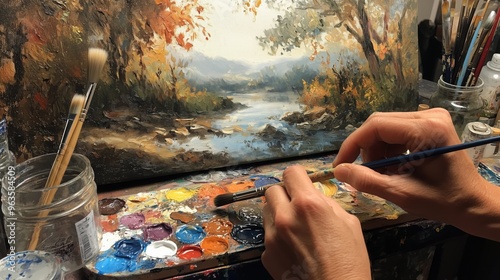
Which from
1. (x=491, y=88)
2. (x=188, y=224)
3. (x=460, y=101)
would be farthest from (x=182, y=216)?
(x=491, y=88)

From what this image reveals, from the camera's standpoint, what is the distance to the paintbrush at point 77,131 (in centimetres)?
59

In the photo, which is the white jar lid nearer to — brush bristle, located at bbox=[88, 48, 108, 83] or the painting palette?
the painting palette

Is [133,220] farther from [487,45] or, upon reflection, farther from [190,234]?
[487,45]

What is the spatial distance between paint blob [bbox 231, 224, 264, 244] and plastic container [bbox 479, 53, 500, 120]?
2.26ft

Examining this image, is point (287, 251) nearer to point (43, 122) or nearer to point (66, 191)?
point (66, 191)

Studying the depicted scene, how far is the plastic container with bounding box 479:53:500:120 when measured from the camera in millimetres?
1038

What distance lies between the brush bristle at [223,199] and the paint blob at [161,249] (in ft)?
0.35

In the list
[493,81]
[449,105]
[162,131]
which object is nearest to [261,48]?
[162,131]

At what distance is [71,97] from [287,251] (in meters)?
0.43

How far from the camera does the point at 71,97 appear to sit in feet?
2.35

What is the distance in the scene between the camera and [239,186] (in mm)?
810

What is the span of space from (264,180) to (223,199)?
13 centimetres

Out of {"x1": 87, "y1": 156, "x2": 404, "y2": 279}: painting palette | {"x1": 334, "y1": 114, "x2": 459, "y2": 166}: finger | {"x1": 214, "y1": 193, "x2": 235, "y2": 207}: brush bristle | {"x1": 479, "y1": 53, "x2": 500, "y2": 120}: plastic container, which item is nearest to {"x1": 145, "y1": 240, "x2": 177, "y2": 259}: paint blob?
{"x1": 87, "y1": 156, "x2": 404, "y2": 279}: painting palette

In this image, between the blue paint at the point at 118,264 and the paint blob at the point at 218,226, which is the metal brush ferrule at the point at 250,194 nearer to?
the paint blob at the point at 218,226
